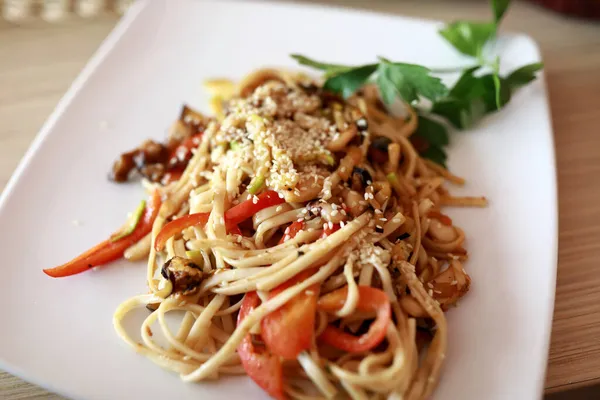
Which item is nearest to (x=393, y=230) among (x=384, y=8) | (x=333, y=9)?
(x=333, y=9)

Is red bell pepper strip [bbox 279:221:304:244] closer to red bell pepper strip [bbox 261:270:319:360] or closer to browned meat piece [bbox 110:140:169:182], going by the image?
red bell pepper strip [bbox 261:270:319:360]

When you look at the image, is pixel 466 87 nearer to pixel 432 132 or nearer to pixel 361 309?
pixel 432 132

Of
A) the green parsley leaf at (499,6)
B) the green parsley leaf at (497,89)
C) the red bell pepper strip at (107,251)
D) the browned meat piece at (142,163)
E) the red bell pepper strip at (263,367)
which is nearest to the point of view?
the red bell pepper strip at (263,367)

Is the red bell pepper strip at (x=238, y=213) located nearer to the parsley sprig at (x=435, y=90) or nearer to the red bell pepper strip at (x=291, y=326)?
the red bell pepper strip at (x=291, y=326)

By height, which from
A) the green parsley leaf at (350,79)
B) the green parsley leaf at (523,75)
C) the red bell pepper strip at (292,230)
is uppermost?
the green parsley leaf at (523,75)

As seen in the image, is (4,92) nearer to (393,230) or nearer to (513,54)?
(393,230)

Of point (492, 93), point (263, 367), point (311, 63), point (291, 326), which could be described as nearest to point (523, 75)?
point (492, 93)

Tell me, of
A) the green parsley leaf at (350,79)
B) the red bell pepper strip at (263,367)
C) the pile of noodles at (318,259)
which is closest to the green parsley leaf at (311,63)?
the green parsley leaf at (350,79)
